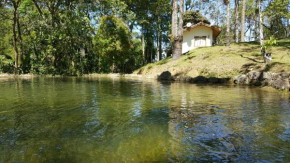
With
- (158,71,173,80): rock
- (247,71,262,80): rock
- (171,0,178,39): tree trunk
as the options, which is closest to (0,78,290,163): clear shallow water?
(247,71,262,80): rock

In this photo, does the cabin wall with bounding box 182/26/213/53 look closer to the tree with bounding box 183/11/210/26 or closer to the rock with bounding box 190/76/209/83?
the tree with bounding box 183/11/210/26

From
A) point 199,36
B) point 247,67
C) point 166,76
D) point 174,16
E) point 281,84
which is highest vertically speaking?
point 174,16

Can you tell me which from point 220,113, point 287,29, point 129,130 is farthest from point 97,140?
point 287,29

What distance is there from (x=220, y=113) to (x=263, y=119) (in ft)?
3.30

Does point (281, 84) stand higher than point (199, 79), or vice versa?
point (199, 79)

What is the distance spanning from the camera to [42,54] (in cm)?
2848

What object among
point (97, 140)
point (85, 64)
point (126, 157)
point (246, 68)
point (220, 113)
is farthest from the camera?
point (85, 64)

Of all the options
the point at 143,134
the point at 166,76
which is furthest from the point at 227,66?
the point at 143,134

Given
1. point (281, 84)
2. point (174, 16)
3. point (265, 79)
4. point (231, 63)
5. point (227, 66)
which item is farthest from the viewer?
point (174, 16)

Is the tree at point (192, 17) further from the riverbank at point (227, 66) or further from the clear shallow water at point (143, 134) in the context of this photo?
the clear shallow water at point (143, 134)

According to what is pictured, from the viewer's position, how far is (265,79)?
12336 mm

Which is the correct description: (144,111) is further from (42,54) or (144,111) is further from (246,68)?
(42,54)

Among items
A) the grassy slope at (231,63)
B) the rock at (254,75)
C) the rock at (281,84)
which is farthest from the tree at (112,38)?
the rock at (281,84)

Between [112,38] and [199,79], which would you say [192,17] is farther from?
[199,79]
